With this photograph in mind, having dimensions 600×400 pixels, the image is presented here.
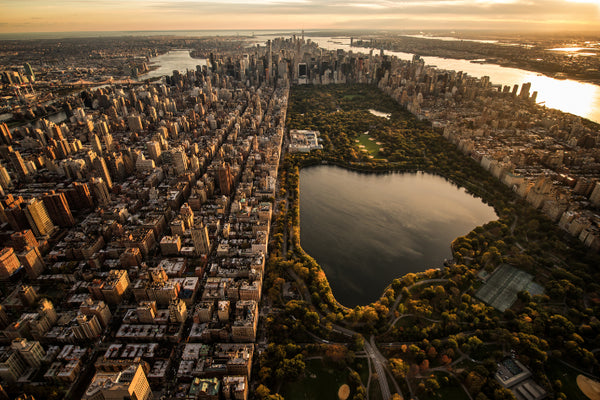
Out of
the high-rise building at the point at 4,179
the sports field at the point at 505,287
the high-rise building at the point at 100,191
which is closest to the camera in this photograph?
the sports field at the point at 505,287

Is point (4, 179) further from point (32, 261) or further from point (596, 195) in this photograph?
point (596, 195)

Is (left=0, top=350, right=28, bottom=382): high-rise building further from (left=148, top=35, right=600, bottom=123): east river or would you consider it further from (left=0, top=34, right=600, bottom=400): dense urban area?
(left=148, top=35, right=600, bottom=123): east river

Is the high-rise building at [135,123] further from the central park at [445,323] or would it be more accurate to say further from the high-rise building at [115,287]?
the high-rise building at [115,287]

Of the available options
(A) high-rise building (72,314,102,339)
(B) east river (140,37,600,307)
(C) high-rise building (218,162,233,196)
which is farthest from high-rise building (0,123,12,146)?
(B) east river (140,37,600,307)

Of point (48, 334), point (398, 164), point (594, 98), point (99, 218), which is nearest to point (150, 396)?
point (48, 334)

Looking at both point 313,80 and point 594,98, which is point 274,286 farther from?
point 594,98

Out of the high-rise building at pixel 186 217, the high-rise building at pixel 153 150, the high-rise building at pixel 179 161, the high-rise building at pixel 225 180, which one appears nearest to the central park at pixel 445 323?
the high-rise building at pixel 225 180
